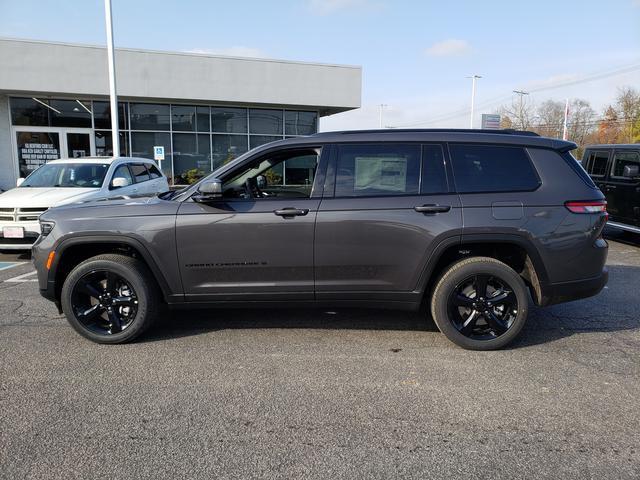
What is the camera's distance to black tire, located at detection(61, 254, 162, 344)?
4145 millimetres

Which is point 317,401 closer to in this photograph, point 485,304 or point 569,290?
point 485,304

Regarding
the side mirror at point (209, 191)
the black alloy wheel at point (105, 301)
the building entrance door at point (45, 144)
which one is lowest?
the black alloy wheel at point (105, 301)

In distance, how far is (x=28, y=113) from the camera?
60.6 ft

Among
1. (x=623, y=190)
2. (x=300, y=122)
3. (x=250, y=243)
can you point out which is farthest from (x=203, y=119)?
(x=250, y=243)

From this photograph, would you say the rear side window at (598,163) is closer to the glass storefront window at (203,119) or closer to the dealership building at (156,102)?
the dealership building at (156,102)

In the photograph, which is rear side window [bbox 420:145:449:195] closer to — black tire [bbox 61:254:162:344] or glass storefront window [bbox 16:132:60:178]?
black tire [bbox 61:254:162:344]

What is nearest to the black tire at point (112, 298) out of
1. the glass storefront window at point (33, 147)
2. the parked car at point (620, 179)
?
the parked car at point (620, 179)

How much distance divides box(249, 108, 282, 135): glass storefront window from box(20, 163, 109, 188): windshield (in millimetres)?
12343

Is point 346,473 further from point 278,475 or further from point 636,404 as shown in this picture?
point 636,404

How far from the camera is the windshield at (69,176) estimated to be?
9.11 meters

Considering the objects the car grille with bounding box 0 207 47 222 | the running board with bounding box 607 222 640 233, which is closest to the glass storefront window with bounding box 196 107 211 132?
the car grille with bounding box 0 207 47 222

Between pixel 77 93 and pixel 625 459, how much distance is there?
64.3 feet

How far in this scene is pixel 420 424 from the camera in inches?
117

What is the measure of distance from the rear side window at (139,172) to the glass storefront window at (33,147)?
10189 millimetres
